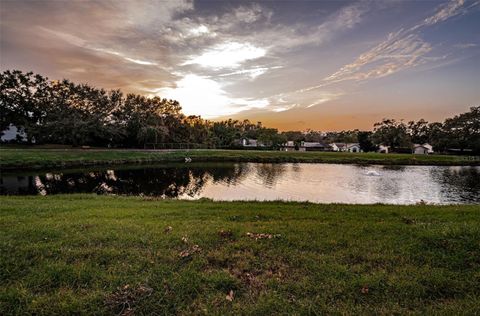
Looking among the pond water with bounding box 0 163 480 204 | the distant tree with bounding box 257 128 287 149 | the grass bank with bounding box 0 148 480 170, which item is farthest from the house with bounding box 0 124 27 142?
the distant tree with bounding box 257 128 287 149

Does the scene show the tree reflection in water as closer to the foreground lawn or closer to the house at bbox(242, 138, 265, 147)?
the foreground lawn

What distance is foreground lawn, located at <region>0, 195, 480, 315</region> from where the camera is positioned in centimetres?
453

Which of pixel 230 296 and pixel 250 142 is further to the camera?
pixel 250 142

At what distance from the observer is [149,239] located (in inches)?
278

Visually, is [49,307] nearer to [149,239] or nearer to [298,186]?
[149,239]

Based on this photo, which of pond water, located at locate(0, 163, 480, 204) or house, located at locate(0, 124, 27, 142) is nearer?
pond water, located at locate(0, 163, 480, 204)

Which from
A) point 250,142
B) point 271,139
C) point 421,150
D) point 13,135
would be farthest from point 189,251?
point 250,142

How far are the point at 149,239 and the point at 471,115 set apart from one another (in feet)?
445

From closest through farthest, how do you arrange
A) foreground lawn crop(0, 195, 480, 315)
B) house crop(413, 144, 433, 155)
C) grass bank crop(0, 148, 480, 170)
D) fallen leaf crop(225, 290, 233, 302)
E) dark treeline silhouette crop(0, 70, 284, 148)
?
1. foreground lawn crop(0, 195, 480, 315)
2. fallen leaf crop(225, 290, 233, 302)
3. grass bank crop(0, 148, 480, 170)
4. dark treeline silhouette crop(0, 70, 284, 148)
5. house crop(413, 144, 433, 155)

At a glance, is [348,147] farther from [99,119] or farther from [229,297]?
[229,297]

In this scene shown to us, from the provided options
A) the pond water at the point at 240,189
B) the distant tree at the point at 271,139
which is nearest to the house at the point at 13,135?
the pond water at the point at 240,189

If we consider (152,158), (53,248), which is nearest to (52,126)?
(152,158)

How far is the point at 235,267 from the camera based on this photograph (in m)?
5.79

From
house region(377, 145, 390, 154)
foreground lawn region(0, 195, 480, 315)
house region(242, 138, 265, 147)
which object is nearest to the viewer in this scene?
→ foreground lawn region(0, 195, 480, 315)
